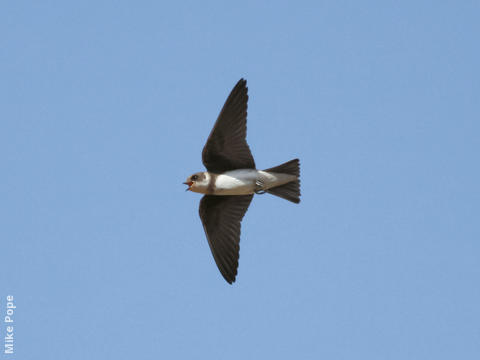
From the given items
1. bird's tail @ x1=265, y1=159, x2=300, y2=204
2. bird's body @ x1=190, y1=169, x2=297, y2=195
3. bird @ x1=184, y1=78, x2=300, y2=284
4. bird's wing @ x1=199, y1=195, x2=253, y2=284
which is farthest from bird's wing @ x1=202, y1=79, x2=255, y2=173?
bird's wing @ x1=199, y1=195, x2=253, y2=284

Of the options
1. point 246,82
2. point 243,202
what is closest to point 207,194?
point 243,202

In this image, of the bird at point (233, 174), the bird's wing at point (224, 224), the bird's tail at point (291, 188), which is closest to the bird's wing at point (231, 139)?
the bird at point (233, 174)

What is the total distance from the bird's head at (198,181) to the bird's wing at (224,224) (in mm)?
520

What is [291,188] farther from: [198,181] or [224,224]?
[198,181]

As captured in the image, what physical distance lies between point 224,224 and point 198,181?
31.5 inches

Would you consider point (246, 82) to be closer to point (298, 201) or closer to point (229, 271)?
point (298, 201)

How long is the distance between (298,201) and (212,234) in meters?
1.22

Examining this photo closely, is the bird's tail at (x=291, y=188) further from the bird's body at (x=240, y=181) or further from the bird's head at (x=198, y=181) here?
the bird's head at (x=198, y=181)

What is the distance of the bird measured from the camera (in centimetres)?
1038

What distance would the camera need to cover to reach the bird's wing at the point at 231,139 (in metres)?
10.3

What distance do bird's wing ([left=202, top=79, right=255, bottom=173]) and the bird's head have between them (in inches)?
5.5

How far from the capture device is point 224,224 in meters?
11.0

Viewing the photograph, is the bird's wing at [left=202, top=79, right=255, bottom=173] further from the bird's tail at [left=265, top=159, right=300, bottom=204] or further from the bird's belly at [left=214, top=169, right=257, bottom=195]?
the bird's tail at [left=265, top=159, right=300, bottom=204]

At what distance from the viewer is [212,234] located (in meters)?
11.1
